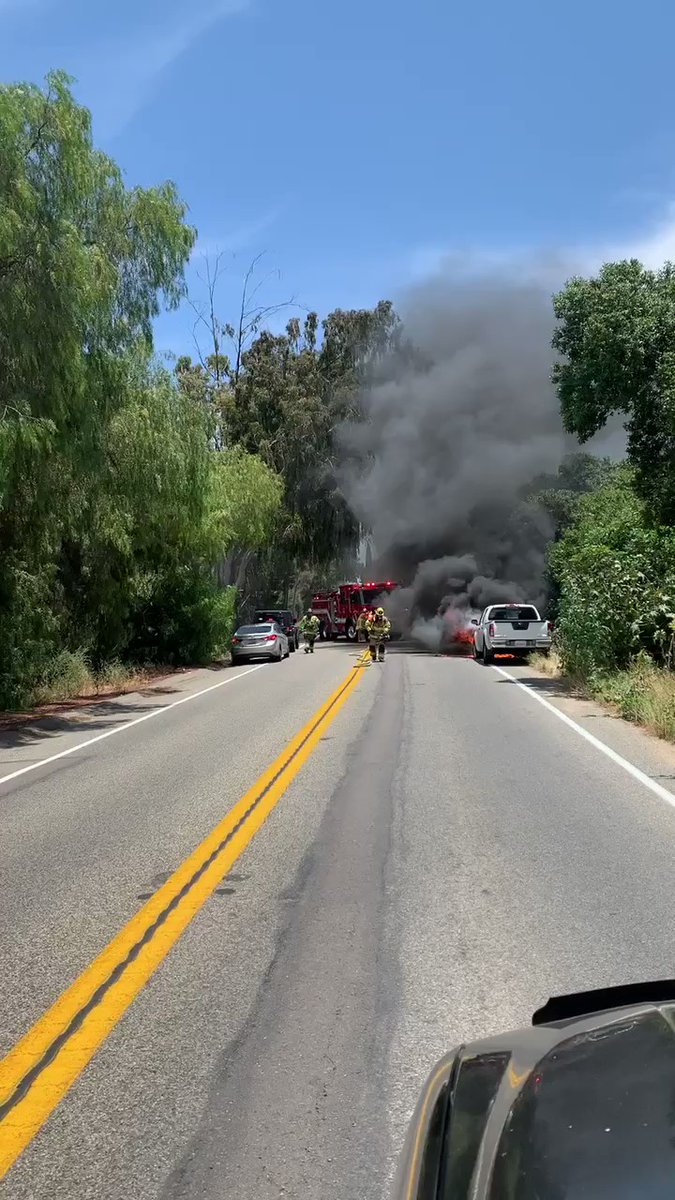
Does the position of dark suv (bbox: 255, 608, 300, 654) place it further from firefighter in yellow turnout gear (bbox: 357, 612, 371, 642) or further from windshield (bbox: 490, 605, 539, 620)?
windshield (bbox: 490, 605, 539, 620)

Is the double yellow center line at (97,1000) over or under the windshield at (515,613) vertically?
under

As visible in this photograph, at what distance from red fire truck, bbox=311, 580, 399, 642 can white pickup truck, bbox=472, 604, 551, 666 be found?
14.6 meters

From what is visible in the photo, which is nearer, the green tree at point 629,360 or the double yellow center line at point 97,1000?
the double yellow center line at point 97,1000

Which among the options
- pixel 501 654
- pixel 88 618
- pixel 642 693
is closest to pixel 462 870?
pixel 642 693

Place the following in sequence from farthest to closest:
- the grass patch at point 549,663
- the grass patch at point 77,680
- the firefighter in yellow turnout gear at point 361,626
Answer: the firefighter in yellow turnout gear at point 361,626, the grass patch at point 549,663, the grass patch at point 77,680

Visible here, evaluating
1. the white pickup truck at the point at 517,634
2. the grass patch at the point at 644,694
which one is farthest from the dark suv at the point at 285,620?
the grass patch at the point at 644,694

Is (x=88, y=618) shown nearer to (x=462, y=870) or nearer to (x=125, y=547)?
(x=125, y=547)

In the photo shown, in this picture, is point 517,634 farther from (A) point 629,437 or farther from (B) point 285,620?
→ (B) point 285,620

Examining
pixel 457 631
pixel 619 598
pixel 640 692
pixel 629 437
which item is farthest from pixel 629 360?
pixel 457 631

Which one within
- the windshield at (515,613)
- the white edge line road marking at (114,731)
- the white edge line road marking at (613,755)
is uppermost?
the windshield at (515,613)

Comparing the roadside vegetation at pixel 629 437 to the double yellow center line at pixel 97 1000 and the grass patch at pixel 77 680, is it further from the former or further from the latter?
the double yellow center line at pixel 97 1000

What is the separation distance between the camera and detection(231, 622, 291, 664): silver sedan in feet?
107

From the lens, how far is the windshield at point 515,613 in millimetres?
28656

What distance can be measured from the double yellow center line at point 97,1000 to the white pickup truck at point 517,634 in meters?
21.2
